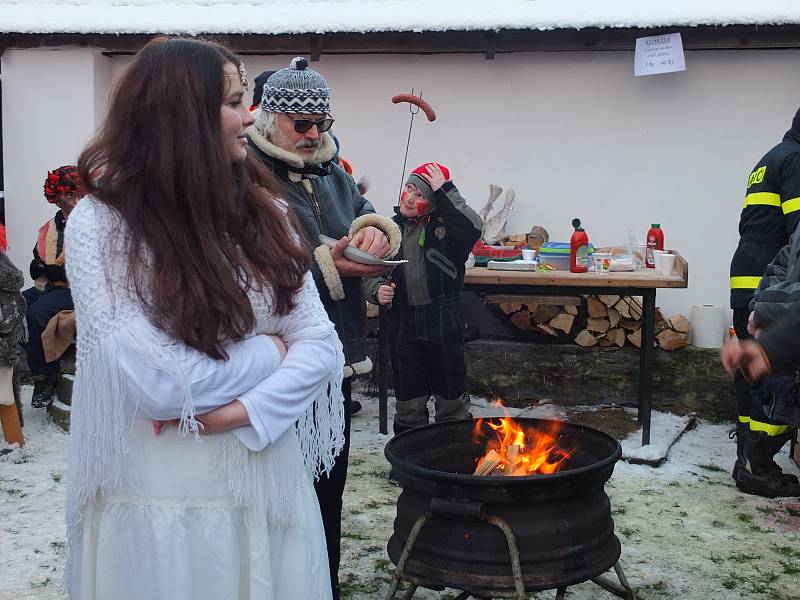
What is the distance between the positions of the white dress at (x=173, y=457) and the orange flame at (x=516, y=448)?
156 cm

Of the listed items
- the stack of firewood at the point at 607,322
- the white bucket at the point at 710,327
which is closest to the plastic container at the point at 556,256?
the stack of firewood at the point at 607,322

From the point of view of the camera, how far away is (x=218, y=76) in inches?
85.9

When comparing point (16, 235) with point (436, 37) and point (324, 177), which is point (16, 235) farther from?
point (324, 177)

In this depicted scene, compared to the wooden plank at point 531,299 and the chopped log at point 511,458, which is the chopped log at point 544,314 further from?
the chopped log at point 511,458

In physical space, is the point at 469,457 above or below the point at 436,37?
below

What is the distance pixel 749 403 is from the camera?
582 centimetres

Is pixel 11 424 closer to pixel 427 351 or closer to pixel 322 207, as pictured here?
pixel 427 351

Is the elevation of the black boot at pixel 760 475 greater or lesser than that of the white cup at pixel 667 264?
lesser

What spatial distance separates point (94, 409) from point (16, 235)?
694cm

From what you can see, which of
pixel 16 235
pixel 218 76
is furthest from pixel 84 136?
pixel 218 76

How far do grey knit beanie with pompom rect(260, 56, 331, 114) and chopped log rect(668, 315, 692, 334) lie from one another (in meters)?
4.80

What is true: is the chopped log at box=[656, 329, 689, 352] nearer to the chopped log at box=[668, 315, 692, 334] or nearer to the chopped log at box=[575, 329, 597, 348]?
the chopped log at box=[668, 315, 692, 334]

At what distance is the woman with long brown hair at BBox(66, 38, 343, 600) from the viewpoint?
207cm

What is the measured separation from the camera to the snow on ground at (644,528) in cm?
429
